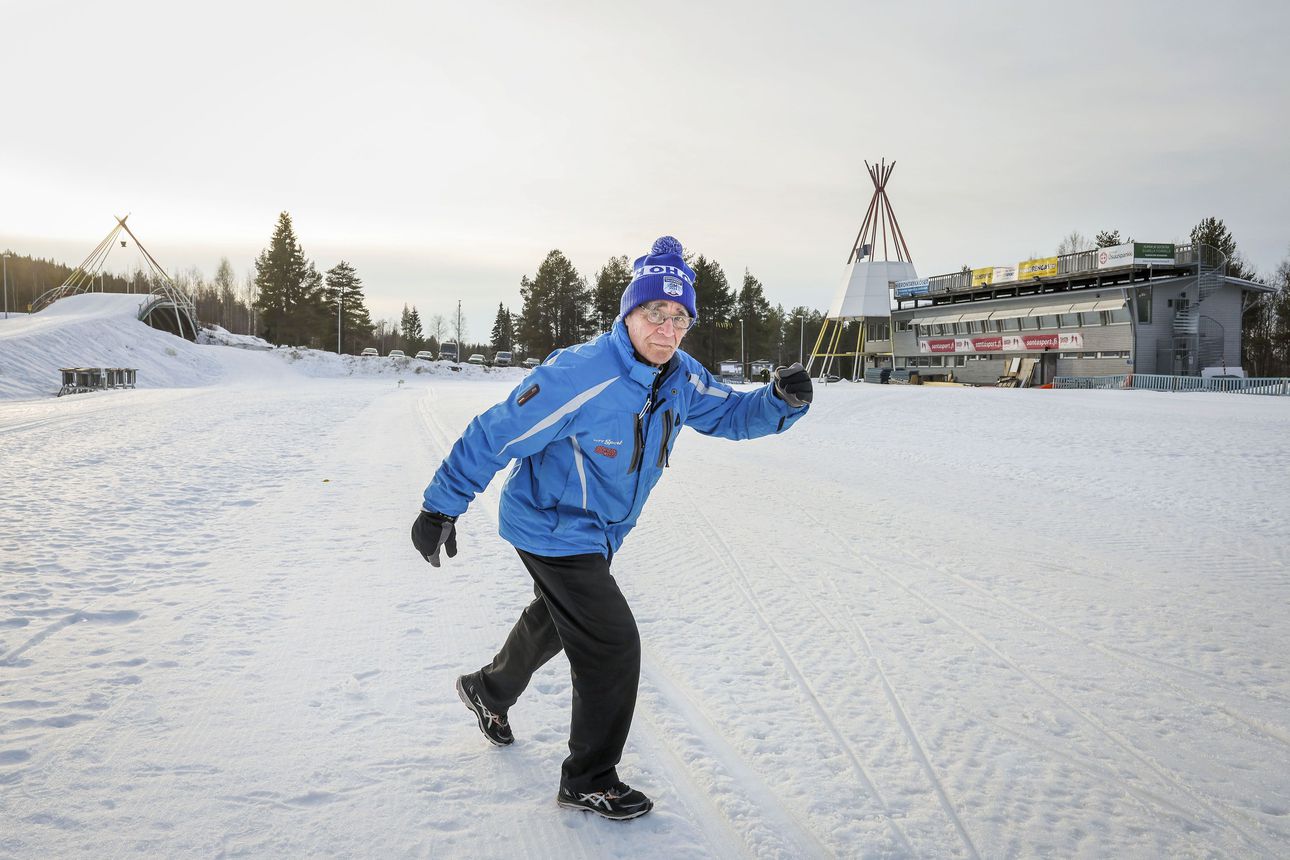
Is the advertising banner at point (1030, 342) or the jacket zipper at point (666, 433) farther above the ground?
the advertising banner at point (1030, 342)

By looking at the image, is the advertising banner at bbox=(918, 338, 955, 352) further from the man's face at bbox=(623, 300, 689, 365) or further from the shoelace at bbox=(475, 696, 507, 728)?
the shoelace at bbox=(475, 696, 507, 728)

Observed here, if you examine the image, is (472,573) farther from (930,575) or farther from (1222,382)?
(1222,382)

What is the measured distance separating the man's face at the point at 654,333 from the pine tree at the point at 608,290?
6864cm

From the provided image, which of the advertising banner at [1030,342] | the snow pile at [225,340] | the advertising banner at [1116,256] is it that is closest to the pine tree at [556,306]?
the snow pile at [225,340]

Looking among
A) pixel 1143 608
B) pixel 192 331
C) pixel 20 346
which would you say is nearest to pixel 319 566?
pixel 1143 608

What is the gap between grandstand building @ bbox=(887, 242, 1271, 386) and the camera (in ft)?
126

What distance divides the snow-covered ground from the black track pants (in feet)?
0.76

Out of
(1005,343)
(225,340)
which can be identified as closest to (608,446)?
(1005,343)

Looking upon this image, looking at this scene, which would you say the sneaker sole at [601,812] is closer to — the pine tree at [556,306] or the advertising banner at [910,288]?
the advertising banner at [910,288]

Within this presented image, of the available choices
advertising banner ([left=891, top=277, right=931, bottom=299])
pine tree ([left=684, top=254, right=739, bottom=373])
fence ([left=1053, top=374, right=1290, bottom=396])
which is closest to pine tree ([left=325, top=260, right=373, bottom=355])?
pine tree ([left=684, top=254, right=739, bottom=373])

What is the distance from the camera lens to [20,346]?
2959 cm

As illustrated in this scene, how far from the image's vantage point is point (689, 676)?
3.96 meters

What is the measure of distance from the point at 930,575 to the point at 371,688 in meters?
4.21

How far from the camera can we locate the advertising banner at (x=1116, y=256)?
1521 inches
